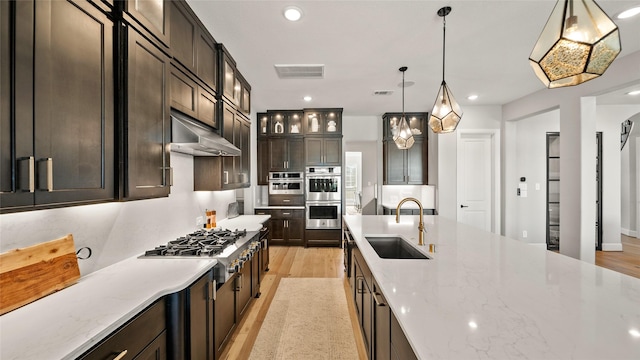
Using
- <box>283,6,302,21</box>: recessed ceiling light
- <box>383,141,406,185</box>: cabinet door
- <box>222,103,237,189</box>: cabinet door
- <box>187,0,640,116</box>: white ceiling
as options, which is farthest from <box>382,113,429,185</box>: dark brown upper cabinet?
<box>283,6,302,21</box>: recessed ceiling light

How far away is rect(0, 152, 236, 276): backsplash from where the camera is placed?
3.85 feet

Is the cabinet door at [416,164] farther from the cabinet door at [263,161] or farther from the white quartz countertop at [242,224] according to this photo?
the white quartz countertop at [242,224]

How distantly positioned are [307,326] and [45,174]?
7.36ft

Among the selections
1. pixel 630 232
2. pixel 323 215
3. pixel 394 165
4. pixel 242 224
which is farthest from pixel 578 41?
pixel 630 232

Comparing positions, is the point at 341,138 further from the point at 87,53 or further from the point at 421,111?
the point at 87,53

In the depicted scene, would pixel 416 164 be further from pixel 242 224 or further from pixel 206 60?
pixel 206 60

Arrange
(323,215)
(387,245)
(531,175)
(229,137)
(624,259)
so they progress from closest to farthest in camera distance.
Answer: (387,245), (229,137), (624,259), (531,175), (323,215)

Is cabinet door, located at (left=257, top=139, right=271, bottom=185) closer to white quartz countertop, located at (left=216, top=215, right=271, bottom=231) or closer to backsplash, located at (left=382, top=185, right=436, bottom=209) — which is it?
white quartz countertop, located at (left=216, top=215, right=271, bottom=231)

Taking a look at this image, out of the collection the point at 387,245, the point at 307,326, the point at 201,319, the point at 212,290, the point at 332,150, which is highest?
the point at 332,150

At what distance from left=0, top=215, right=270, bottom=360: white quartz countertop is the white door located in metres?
4.97

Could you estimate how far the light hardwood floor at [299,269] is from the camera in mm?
2199

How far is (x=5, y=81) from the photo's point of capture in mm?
835

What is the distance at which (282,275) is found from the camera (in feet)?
12.1

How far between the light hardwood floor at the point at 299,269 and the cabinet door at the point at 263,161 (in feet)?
4.66
